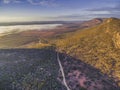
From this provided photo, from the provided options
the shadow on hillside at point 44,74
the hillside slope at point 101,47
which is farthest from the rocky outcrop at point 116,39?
the shadow on hillside at point 44,74

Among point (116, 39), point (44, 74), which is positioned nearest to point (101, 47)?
point (116, 39)

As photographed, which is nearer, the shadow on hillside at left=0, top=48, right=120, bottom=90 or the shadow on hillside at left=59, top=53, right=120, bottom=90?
the shadow on hillside at left=0, top=48, right=120, bottom=90

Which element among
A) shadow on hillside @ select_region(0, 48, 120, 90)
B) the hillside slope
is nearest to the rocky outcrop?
the hillside slope

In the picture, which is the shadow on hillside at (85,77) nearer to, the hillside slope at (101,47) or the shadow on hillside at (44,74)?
the shadow on hillside at (44,74)

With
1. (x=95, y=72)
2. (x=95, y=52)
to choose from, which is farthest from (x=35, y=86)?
(x=95, y=52)

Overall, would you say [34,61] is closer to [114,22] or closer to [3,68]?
[3,68]

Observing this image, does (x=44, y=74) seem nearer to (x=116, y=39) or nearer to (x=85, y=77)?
(x=85, y=77)

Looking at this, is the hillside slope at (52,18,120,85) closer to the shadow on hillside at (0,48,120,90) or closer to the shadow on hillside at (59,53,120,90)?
the shadow on hillside at (59,53,120,90)
